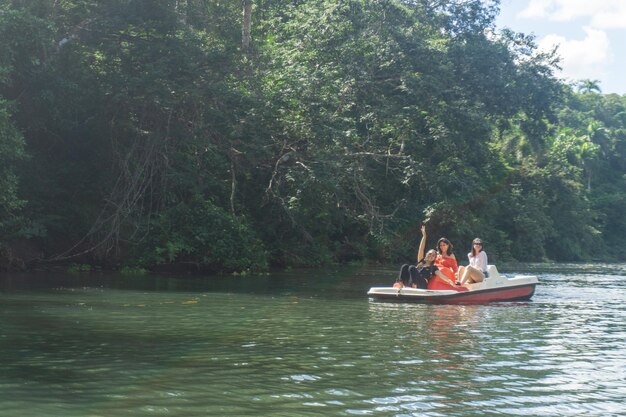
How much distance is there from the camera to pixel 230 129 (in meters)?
26.2

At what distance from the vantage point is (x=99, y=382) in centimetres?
779

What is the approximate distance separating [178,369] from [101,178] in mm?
18050

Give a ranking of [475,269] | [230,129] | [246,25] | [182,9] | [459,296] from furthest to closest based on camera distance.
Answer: [246,25] → [182,9] → [230,129] → [475,269] → [459,296]

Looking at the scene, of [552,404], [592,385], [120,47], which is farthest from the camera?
[120,47]

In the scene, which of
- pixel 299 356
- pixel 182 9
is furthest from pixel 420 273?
pixel 182 9

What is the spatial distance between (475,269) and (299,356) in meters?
8.88

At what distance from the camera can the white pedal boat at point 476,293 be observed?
17062 millimetres

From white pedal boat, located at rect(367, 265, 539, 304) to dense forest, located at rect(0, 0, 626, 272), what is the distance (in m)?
8.50

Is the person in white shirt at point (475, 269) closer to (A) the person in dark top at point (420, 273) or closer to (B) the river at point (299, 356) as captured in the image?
Result: (A) the person in dark top at point (420, 273)

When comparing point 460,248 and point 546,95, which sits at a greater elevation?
point 546,95

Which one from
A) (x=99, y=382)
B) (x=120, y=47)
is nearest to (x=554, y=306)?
(x=99, y=382)

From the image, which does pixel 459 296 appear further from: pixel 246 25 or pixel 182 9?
pixel 246 25

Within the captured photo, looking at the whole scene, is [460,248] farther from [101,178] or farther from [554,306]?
[554,306]

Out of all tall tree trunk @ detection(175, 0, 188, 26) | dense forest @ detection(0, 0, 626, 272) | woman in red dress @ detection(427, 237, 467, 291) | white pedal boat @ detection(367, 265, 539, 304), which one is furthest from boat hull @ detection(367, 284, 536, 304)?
tall tree trunk @ detection(175, 0, 188, 26)
